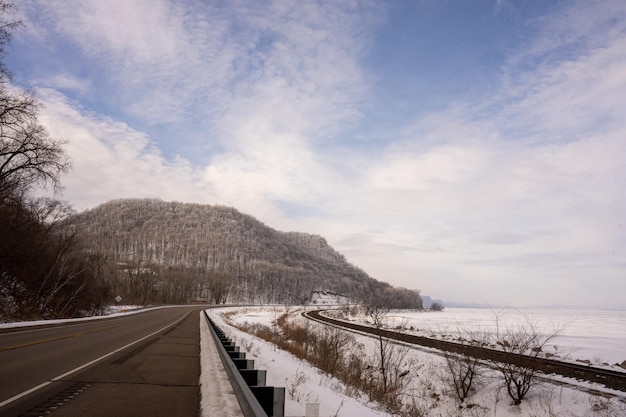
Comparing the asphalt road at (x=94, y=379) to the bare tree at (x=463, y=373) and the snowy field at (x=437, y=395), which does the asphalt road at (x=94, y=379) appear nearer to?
the snowy field at (x=437, y=395)

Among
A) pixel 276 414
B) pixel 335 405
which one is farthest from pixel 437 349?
pixel 276 414

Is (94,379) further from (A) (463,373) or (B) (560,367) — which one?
(B) (560,367)

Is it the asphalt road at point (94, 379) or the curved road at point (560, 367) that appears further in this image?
the curved road at point (560, 367)

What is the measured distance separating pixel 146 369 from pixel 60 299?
32.1 m

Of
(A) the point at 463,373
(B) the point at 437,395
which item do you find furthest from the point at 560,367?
(B) the point at 437,395

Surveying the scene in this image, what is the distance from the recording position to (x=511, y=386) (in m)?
15.3

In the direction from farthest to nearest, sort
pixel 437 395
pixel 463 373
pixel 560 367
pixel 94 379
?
1. pixel 560 367
2. pixel 437 395
3. pixel 463 373
4. pixel 94 379

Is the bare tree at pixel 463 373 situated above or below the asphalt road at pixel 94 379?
below

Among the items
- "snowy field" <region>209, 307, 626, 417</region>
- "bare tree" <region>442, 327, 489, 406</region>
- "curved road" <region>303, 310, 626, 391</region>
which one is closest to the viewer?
"snowy field" <region>209, 307, 626, 417</region>

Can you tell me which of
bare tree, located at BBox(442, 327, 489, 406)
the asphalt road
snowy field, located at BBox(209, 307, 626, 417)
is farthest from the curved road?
the asphalt road

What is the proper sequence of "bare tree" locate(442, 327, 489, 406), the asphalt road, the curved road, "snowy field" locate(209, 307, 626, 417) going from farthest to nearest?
"bare tree" locate(442, 327, 489, 406) < the curved road < "snowy field" locate(209, 307, 626, 417) < the asphalt road

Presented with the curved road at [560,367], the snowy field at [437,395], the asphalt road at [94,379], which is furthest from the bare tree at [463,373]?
the asphalt road at [94,379]

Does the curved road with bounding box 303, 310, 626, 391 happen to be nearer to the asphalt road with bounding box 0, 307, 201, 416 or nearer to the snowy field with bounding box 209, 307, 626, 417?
the snowy field with bounding box 209, 307, 626, 417

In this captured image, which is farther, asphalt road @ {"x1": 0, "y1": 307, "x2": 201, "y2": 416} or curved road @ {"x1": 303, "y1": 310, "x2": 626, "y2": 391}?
curved road @ {"x1": 303, "y1": 310, "x2": 626, "y2": 391}
